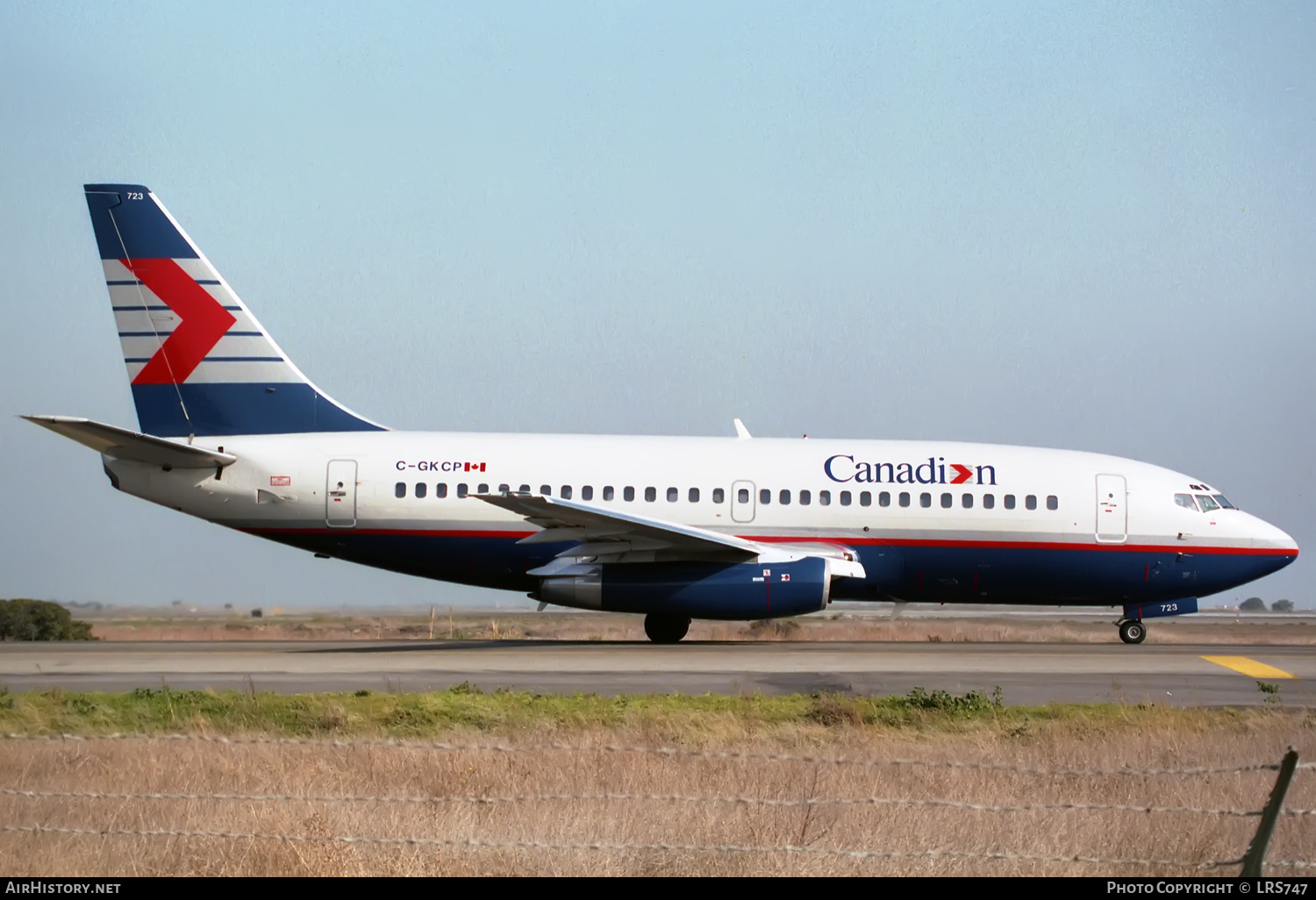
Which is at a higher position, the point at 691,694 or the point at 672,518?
the point at 672,518

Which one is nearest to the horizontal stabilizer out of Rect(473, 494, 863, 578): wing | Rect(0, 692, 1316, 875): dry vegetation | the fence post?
Rect(473, 494, 863, 578): wing

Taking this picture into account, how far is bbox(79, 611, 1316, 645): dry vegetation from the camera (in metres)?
34.3

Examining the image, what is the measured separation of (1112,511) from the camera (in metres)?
26.3

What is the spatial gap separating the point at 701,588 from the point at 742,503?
2.24 metres

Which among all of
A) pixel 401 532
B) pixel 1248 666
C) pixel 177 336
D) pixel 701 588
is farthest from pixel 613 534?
pixel 1248 666

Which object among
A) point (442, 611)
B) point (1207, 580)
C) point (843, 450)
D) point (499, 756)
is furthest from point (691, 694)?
point (442, 611)

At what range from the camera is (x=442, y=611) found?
57.9 meters

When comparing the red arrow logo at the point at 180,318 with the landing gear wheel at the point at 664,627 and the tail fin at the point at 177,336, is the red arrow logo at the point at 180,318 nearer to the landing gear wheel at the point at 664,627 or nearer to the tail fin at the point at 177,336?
the tail fin at the point at 177,336

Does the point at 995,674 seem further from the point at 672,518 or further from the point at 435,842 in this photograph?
the point at 435,842

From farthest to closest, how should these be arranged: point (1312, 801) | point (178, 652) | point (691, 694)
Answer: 1. point (178, 652)
2. point (691, 694)
3. point (1312, 801)

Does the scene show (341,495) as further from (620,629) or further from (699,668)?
(620,629)

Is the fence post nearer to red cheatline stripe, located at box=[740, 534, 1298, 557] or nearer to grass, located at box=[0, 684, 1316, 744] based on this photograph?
grass, located at box=[0, 684, 1316, 744]

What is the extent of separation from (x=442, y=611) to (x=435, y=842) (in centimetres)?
5080

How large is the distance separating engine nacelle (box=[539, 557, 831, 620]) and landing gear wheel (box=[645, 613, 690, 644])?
1.94m
